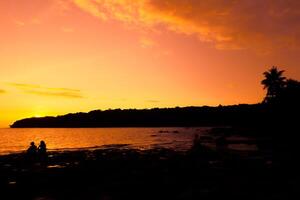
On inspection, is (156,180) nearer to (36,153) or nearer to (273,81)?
(36,153)

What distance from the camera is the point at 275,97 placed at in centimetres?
8694

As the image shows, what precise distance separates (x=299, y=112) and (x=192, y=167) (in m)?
46.5

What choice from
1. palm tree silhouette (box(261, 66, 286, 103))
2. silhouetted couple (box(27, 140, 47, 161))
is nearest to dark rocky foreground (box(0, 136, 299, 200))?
silhouetted couple (box(27, 140, 47, 161))

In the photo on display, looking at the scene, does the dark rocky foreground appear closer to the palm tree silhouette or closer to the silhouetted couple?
the silhouetted couple

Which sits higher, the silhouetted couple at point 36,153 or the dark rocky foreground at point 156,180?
the silhouetted couple at point 36,153

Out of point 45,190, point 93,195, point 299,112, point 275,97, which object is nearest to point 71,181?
point 45,190

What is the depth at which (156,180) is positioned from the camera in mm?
29109

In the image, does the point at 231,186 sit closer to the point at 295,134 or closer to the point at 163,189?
the point at 163,189

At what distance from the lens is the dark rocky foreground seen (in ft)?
77.5

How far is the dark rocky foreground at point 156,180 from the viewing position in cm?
2361

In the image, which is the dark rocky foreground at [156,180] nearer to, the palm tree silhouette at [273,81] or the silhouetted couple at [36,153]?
the silhouetted couple at [36,153]

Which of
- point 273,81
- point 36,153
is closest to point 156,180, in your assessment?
point 36,153

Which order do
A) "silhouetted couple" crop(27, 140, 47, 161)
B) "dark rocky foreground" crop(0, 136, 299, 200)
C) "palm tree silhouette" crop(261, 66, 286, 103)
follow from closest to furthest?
"dark rocky foreground" crop(0, 136, 299, 200) → "silhouetted couple" crop(27, 140, 47, 161) → "palm tree silhouette" crop(261, 66, 286, 103)

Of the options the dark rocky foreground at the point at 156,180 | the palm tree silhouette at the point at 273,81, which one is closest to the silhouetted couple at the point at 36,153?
the dark rocky foreground at the point at 156,180
